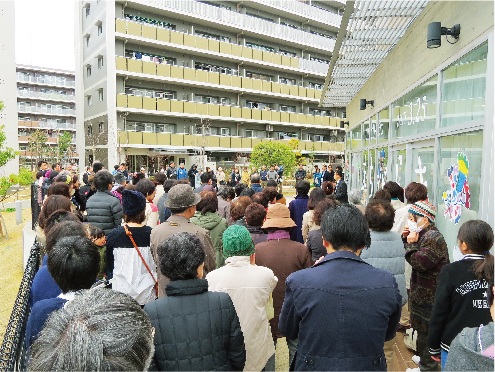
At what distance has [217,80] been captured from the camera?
2617cm

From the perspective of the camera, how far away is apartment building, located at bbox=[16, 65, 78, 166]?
44281 millimetres

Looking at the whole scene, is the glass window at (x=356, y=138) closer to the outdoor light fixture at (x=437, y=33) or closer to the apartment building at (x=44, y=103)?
the outdoor light fixture at (x=437, y=33)

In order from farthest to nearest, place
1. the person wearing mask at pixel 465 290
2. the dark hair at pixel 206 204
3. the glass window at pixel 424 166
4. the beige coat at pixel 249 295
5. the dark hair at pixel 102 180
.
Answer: the glass window at pixel 424 166 → the dark hair at pixel 102 180 → the dark hair at pixel 206 204 → the beige coat at pixel 249 295 → the person wearing mask at pixel 465 290

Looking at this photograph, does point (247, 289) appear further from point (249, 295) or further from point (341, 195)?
point (341, 195)

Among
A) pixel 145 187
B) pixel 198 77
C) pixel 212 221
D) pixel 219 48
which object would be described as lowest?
pixel 212 221

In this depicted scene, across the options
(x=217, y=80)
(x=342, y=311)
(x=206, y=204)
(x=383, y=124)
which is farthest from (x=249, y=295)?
(x=217, y=80)

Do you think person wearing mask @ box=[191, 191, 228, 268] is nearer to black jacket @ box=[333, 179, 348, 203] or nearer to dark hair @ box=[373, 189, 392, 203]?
dark hair @ box=[373, 189, 392, 203]

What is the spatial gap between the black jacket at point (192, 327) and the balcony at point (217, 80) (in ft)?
75.0

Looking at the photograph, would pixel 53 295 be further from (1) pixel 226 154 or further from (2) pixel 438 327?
(1) pixel 226 154

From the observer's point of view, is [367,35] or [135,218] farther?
[367,35]

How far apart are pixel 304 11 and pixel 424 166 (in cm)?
2798

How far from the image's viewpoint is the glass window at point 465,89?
3.74 meters

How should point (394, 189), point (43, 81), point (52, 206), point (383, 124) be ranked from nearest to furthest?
1. point (52, 206)
2. point (394, 189)
3. point (383, 124)
4. point (43, 81)

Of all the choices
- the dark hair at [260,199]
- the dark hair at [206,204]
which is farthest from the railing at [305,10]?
the dark hair at [206,204]
